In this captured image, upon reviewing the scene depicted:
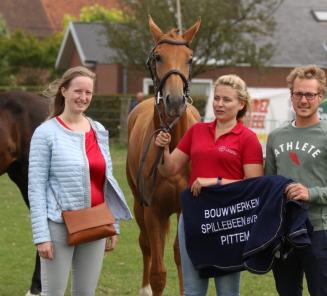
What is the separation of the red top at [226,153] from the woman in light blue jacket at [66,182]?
583mm

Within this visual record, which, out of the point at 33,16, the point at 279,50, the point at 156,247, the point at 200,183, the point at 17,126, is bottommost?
the point at 156,247

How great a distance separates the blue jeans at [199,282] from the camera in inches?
179

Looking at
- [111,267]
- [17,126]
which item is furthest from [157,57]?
[111,267]

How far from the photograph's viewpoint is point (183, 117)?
6.07 m

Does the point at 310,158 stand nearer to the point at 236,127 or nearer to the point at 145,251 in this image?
the point at 236,127

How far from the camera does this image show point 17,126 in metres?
7.29

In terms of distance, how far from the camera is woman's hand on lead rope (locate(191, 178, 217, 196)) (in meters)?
4.52

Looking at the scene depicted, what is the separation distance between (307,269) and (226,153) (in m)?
0.81

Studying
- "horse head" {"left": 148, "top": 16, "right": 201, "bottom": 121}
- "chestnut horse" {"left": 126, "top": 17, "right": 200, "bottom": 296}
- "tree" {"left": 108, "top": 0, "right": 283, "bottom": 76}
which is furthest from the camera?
"tree" {"left": 108, "top": 0, "right": 283, "bottom": 76}

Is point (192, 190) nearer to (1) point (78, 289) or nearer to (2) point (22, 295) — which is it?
(1) point (78, 289)

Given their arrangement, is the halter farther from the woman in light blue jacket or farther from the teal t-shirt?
the teal t-shirt

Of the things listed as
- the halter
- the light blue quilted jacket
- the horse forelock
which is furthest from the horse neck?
the light blue quilted jacket

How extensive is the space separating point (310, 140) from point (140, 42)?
25.0 meters

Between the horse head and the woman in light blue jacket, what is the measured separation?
104 cm
